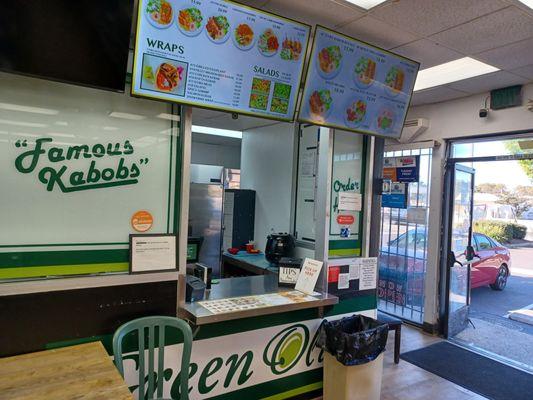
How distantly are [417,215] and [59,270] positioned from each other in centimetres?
414

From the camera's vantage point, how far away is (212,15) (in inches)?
81.0

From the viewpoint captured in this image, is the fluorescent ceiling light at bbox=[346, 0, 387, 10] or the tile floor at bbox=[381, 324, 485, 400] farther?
the tile floor at bbox=[381, 324, 485, 400]

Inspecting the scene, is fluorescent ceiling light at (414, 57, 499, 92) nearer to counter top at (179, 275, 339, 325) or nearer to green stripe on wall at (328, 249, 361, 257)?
green stripe on wall at (328, 249, 361, 257)

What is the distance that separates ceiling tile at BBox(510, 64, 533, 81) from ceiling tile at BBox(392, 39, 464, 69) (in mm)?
690

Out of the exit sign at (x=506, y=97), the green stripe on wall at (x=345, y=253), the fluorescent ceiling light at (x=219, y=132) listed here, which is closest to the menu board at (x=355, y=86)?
the green stripe on wall at (x=345, y=253)

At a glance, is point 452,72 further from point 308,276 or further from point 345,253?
point 308,276

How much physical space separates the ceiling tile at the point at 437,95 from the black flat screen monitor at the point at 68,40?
334 centimetres

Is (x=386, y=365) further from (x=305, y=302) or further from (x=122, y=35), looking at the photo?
(x=122, y=35)

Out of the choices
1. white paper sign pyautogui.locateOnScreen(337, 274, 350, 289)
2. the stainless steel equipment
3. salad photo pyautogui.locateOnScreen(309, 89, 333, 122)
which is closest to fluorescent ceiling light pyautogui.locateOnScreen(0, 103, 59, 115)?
salad photo pyautogui.locateOnScreen(309, 89, 333, 122)

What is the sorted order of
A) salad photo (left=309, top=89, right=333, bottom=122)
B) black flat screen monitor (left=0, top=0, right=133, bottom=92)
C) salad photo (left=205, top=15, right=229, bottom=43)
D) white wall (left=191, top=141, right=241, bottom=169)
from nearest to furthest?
black flat screen monitor (left=0, top=0, right=133, bottom=92) < salad photo (left=205, top=15, right=229, bottom=43) < salad photo (left=309, top=89, right=333, bottom=122) < white wall (left=191, top=141, right=241, bottom=169)

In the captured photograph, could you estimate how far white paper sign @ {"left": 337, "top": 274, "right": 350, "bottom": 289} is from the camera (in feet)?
10.1

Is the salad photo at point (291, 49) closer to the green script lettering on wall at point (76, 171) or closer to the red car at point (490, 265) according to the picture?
the green script lettering on wall at point (76, 171)

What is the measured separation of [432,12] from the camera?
2.39 meters

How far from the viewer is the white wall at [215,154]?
7.30 metres
